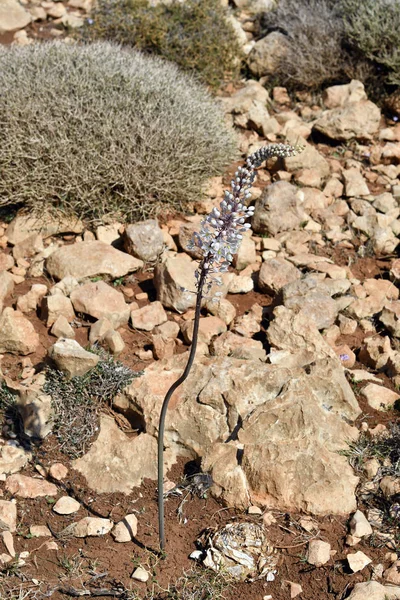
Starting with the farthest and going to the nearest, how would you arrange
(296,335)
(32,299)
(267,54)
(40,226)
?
(267,54), (40,226), (32,299), (296,335)

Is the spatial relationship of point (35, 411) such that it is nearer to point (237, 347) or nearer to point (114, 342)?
point (114, 342)

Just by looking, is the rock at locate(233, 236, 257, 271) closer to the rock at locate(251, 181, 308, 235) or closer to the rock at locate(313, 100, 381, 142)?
the rock at locate(251, 181, 308, 235)

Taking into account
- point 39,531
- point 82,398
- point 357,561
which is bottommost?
point 39,531

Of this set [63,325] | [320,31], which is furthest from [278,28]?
[63,325]

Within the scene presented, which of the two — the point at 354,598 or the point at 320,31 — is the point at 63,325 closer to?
the point at 354,598

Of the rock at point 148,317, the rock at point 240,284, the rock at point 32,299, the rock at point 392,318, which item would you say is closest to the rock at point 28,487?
the rock at point 148,317

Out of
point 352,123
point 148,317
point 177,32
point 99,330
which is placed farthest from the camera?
point 177,32

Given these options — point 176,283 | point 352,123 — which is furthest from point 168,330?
point 352,123
